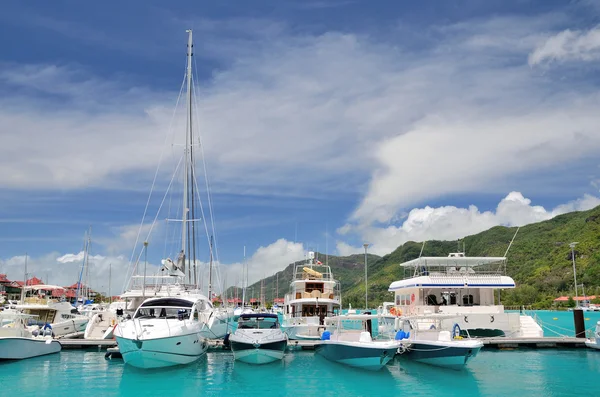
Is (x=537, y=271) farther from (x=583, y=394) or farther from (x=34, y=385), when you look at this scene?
(x=34, y=385)

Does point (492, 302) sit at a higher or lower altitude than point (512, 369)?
higher

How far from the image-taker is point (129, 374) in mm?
25609

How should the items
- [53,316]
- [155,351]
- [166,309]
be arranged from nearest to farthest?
[155,351] < [166,309] < [53,316]

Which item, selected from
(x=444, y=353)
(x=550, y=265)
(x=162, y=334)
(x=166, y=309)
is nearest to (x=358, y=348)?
(x=444, y=353)

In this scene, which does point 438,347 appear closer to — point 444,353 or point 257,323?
point 444,353

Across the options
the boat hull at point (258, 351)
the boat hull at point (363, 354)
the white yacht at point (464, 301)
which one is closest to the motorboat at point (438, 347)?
the boat hull at point (363, 354)

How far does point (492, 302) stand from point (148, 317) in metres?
27.7

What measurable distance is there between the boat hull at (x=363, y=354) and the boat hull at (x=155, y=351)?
8.37 m

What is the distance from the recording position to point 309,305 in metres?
43.3

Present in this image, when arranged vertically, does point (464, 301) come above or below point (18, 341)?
above

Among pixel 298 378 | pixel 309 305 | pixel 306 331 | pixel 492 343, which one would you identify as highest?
pixel 309 305

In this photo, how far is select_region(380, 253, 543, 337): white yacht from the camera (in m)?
37.7

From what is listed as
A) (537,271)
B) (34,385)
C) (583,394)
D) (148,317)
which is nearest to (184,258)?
(148,317)

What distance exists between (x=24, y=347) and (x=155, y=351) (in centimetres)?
1111
